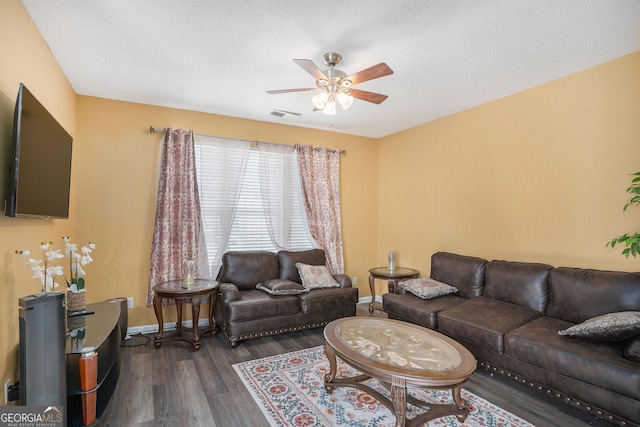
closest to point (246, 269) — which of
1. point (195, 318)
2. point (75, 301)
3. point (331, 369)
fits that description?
point (195, 318)

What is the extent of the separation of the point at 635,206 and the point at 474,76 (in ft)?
5.83

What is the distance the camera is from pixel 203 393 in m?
2.43

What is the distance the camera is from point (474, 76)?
3.02 m

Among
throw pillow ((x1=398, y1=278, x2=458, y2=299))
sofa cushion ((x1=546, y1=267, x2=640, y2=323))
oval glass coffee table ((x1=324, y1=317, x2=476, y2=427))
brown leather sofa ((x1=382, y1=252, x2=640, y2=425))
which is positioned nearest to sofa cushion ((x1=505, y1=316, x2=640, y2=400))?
brown leather sofa ((x1=382, y1=252, x2=640, y2=425))

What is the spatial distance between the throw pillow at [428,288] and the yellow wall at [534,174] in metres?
0.65

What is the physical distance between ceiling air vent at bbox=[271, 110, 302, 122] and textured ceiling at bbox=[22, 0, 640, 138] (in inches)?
20.0

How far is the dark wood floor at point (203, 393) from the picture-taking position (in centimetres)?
211

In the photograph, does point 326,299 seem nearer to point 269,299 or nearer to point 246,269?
point 269,299

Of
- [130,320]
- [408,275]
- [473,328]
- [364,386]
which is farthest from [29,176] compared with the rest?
[408,275]

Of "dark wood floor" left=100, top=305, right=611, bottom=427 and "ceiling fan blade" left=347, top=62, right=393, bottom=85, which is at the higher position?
"ceiling fan blade" left=347, top=62, right=393, bottom=85

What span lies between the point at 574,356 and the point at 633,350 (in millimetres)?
306

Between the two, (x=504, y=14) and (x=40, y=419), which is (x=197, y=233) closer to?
(x=40, y=419)

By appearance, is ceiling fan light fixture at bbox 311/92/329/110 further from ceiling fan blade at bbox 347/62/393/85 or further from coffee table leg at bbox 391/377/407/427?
coffee table leg at bbox 391/377/407/427

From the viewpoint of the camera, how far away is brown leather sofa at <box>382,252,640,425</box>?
1.95 m
